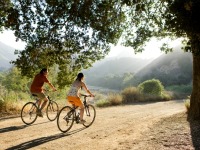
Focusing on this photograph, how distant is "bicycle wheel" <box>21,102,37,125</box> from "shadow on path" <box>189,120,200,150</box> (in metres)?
6.16

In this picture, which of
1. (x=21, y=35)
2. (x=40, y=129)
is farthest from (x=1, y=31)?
(x=40, y=129)

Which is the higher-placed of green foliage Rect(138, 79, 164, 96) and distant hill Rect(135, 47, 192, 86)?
distant hill Rect(135, 47, 192, 86)

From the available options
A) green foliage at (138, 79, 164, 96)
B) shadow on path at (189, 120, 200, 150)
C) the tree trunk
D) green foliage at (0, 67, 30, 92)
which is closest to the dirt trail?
shadow on path at (189, 120, 200, 150)

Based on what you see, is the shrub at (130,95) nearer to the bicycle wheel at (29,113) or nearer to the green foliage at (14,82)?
the bicycle wheel at (29,113)

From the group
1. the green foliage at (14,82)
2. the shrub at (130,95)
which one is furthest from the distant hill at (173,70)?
the shrub at (130,95)

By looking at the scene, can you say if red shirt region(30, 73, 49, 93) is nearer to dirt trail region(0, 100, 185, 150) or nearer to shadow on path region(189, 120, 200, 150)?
dirt trail region(0, 100, 185, 150)

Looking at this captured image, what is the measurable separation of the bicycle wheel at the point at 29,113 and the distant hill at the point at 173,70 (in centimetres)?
6047

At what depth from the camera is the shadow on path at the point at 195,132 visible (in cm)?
814

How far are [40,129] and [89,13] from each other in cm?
493

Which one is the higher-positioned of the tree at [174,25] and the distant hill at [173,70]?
the distant hill at [173,70]

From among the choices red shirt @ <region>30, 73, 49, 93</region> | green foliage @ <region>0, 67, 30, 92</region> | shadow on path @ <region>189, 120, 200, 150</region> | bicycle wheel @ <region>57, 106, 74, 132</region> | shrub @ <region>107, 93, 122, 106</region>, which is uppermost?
green foliage @ <region>0, 67, 30, 92</region>

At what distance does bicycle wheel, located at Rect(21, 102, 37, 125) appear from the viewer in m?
11.7

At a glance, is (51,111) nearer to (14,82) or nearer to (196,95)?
(196,95)

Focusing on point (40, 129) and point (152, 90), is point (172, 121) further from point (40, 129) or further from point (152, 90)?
point (152, 90)
